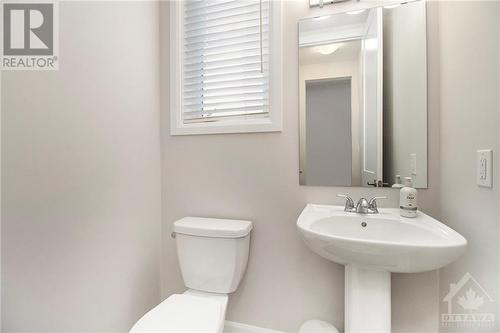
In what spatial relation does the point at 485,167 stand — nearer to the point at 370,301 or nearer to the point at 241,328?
the point at 370,301

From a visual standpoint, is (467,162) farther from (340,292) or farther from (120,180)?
(120,180)

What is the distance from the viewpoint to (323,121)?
1386 mm

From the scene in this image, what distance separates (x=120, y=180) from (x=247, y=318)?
1.12m

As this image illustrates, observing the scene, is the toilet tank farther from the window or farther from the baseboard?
the window

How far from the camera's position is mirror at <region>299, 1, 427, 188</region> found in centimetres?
124

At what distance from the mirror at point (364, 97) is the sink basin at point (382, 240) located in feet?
0.72

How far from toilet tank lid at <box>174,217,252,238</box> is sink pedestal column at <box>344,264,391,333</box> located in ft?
1.89

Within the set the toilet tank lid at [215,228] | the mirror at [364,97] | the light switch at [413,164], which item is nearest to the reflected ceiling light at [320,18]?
the mirror at [364,97]

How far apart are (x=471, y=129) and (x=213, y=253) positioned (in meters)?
1.28

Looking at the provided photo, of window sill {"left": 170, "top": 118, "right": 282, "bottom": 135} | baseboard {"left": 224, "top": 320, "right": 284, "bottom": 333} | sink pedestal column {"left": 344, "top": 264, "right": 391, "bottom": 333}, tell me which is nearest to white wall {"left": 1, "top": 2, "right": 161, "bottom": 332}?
window sill {"left": 170, "top": 118, "right": 282, "bottom": 135}

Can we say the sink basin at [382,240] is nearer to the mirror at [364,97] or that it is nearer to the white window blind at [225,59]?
the mirror at [364,97]

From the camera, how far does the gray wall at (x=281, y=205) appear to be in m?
1.26

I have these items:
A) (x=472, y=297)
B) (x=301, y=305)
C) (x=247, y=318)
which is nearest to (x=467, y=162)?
(x=472, y=297)

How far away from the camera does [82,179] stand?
1.15 meters
